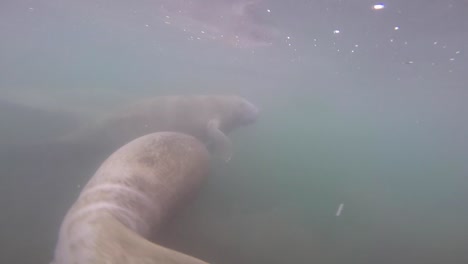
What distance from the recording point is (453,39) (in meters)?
13.8

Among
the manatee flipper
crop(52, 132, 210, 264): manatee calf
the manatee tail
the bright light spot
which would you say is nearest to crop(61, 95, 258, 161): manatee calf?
the manatee flipper

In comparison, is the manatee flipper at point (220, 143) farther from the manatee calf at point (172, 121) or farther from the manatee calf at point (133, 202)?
the manatee calf at point (133, 202)

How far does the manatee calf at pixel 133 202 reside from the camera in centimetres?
244

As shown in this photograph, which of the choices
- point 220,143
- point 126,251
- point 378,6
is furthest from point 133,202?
point 378,6

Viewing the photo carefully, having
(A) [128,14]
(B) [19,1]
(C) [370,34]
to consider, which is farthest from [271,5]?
(B) [19,1]

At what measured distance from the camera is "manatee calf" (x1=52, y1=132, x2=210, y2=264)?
2.44m

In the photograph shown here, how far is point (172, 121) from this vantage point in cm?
817

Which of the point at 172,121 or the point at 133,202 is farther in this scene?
the point at 172,121

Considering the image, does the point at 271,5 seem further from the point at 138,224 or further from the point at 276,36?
the point at 138,224

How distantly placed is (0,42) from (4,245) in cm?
11101

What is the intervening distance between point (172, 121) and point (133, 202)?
15.4 ft

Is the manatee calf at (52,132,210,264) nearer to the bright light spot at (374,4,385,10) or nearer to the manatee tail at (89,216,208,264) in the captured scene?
the manatee tail at (89,216,208,264)

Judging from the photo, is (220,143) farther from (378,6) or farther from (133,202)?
(378,6)

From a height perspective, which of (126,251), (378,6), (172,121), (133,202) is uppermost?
(378,6)
